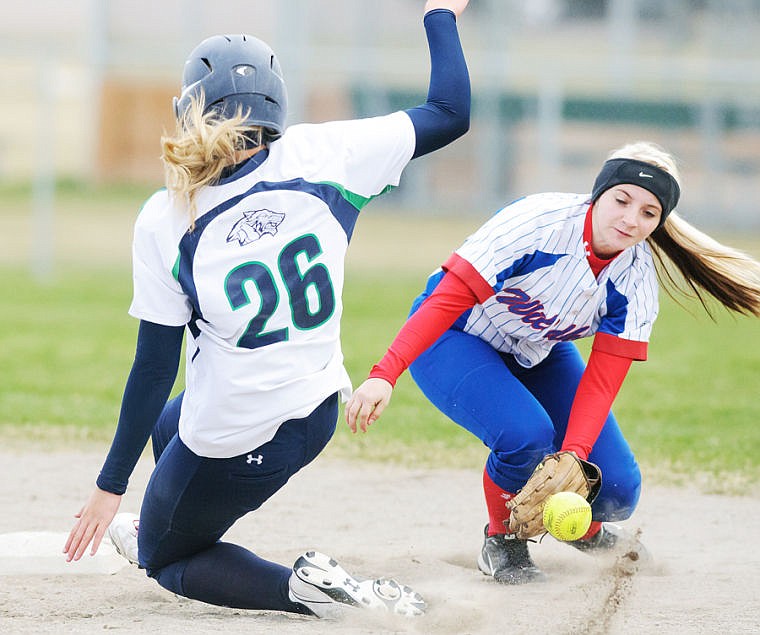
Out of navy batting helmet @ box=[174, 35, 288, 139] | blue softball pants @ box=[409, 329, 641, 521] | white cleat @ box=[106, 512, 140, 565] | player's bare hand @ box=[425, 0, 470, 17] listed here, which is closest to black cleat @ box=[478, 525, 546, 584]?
blue softball pants @ box=[409, 329, 641, 521]

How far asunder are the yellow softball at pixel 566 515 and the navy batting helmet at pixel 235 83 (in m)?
1.35

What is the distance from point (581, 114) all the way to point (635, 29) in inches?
179

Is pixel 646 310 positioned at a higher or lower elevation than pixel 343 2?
lower

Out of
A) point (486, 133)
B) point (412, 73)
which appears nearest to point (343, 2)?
point (412, 73)

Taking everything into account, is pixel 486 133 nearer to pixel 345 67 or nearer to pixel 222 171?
pixel 345 67

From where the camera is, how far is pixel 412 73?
16.8 meters

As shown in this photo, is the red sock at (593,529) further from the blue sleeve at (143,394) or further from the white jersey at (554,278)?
the blue sleeve at (143,394)

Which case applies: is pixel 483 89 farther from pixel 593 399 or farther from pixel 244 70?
pixel 244 70

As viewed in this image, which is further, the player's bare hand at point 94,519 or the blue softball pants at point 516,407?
the blue softball pants at point 516,407

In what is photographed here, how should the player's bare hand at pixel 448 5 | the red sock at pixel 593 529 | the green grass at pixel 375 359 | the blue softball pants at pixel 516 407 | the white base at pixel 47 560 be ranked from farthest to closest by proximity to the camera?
the green grass at pixel 375 359, the red sock at pixel 593 529, the white base at pixel 47 560, the blue softball pants at pixel 516 407, the player's bare hand at pixel 448 5

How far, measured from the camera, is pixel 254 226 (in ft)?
9.83

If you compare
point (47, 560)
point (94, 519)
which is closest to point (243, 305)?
point (94, 519)

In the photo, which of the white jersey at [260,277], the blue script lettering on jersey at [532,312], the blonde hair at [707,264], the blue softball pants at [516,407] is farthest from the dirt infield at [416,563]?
the blonde hair at [707,264]

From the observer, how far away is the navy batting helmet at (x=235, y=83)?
9.97 ft
